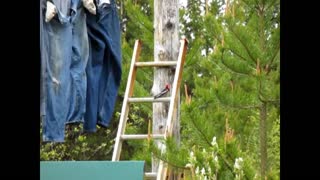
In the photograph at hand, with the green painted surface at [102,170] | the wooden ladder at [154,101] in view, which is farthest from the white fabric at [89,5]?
the wooden ladder at [154,101]

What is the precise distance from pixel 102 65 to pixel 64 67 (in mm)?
317

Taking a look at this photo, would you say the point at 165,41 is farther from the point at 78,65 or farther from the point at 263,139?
the point at 78,65

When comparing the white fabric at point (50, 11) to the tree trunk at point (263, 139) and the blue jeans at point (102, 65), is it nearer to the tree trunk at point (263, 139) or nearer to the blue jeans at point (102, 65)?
the blue jeans at point (102, 65)

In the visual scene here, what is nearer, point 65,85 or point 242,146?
point 65,85

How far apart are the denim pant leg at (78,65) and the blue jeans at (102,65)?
0.07 m

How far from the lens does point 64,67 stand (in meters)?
1.64

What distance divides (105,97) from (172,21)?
1.63 metres

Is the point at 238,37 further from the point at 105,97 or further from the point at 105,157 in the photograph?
the point at 105,157

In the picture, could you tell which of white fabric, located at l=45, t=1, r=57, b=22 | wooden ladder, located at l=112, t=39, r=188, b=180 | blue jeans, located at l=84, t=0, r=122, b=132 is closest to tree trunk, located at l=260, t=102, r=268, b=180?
wooden ladder, located at l=112, t=39, r=188, b=180

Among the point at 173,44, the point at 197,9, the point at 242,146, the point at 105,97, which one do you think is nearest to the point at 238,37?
the point at 173,44

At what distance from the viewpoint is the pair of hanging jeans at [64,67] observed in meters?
1.59
